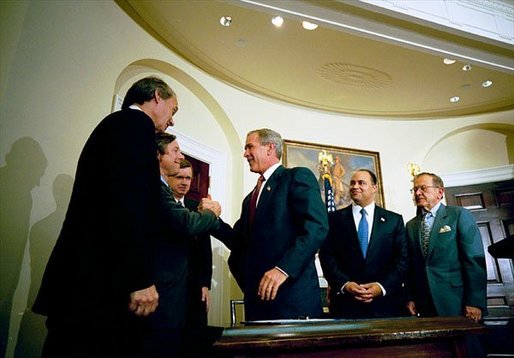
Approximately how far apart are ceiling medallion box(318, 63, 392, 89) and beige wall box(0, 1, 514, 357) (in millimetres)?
785

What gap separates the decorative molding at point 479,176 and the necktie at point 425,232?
3296 millimetres

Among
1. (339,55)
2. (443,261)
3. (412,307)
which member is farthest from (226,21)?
(412,307)

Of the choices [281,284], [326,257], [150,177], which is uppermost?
[150,177]

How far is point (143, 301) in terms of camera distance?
1.34 meters

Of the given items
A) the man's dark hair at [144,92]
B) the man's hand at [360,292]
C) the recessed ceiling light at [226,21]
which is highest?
the recessed ceiling light at [226,21]

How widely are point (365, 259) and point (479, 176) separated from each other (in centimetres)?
415

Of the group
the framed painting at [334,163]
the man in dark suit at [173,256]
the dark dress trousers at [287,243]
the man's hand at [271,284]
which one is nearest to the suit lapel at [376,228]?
the dark dress trousers at [287,243]

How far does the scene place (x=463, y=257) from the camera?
108 inches

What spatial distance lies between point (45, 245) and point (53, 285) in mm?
1202

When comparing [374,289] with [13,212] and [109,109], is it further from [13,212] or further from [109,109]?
[109,109]

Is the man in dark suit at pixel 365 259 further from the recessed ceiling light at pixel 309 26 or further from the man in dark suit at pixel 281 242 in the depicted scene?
the recessed ceiling light at pixel 309 26

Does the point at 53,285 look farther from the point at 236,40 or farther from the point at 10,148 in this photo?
the point at 236,40

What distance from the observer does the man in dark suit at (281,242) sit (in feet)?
6.40

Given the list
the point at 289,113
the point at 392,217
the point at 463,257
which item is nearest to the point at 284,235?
the point at 392,217
